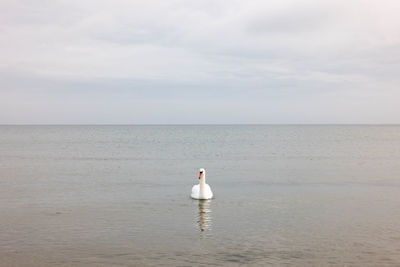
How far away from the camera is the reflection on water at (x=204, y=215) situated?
59.7 feet

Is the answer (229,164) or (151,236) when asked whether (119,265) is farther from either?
(229,164)

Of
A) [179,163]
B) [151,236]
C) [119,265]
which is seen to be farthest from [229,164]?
[119,265]

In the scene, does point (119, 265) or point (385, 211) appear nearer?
point (119, 265)

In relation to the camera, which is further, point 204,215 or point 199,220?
point 204,215

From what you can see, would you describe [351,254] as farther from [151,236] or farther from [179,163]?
[179,163]

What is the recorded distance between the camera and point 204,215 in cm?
2031

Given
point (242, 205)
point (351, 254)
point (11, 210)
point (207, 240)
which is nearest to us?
point (351, 254)

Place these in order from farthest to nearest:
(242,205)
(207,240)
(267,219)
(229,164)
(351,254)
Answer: (229,164) < (242,205) < (267,219) < (207,240) < (351,254)

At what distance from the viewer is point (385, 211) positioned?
837 inches

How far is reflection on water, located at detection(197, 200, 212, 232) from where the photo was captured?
716 inches

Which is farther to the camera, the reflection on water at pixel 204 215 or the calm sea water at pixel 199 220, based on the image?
the reflection on water at pixel 204 215

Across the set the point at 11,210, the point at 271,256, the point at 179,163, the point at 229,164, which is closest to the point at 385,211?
the point at 271,256

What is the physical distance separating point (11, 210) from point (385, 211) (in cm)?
1757

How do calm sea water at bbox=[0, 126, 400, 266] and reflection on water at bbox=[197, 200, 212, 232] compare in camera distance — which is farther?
reflection on water at bbox=[197, 200, 212, 232]
